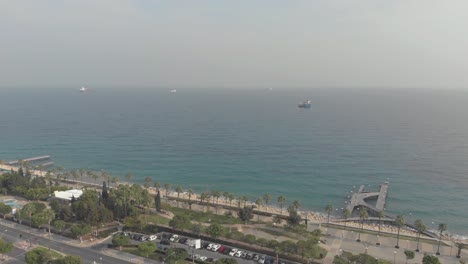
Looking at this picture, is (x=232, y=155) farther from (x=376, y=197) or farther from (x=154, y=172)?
(x=376, y=197)

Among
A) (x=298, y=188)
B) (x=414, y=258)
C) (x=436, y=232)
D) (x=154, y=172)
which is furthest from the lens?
(x=154, y=172)

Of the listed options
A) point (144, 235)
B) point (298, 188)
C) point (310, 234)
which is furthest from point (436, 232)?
point (144, 235)

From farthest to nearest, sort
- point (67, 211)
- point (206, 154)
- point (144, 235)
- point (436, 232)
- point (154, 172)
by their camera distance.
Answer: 1. point (206, 154)
2. point (154, 172)
3. point (436, 232)
4. point (67, 211)
5. point (144, 235)

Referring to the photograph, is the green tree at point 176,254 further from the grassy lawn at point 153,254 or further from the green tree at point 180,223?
the green tree at point 180,223

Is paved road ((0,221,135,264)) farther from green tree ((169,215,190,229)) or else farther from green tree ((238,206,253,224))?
green tree ((238,206,253,224))

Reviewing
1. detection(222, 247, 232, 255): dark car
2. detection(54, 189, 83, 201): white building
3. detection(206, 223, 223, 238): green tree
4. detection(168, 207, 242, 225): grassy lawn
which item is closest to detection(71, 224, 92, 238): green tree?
detection(54, 189, 83, 201): white building

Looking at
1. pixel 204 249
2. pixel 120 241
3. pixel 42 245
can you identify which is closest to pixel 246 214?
pixel 204 249

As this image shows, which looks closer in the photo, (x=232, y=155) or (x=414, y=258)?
(x=414, y=258)
